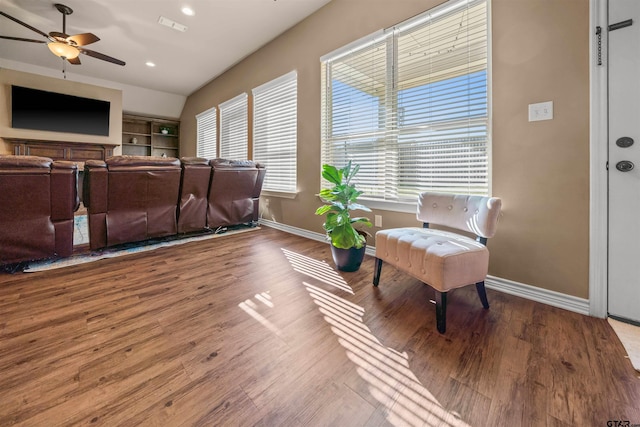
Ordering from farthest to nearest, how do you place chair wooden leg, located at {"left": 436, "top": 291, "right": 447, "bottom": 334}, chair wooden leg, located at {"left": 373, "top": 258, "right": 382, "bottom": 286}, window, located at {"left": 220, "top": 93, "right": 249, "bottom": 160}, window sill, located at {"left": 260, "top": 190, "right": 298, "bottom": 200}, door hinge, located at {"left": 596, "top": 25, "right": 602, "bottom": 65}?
1. window, located at {"left": 220, "top": 93, "right": 249, "bottom": 160}
2. window sill, located at {"left": 260, "top": 190, "right": 298, "bottom": 200}
3. chair wooden leg, located at {"left": 373, "top": 258, "right": 382, "bottom": 286}
4. door hinge, located at {"left": 596, "top": 25, "right": 602, "bottom": 65}
5. chair wooden leg, located at {"left": 436, "top": 291, "right": 447, "bottom": 334}

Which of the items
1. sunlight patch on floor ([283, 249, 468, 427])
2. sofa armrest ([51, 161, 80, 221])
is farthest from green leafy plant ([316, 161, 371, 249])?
sofa armrest ([51, 161, 80, 221])

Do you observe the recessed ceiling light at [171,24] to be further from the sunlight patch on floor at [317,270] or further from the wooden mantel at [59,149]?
the sunlight patch on floor at [317,270]

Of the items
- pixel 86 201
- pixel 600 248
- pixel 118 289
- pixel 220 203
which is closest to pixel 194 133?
pixel 220 203

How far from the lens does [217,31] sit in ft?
12.8

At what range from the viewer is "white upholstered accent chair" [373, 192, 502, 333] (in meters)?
1.43

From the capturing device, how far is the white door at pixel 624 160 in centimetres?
143

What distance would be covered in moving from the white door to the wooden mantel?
25.6 ft

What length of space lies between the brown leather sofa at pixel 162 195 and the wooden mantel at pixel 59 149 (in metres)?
4.18

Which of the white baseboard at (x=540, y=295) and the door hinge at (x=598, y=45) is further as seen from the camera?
the white baseboard at (x=540, y=295)

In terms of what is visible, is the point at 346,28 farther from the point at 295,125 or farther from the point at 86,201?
the point at 86,201

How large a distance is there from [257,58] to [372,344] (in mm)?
4781

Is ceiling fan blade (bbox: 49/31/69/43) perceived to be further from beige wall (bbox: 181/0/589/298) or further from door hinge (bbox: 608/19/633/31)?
door hinge (bbox: 608/19/633/31)

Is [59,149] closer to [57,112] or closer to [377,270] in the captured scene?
[57,112]

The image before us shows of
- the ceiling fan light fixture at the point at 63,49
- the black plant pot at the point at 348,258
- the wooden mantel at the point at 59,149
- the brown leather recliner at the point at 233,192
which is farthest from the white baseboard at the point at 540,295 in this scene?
the wooden mantel at the point at 59,149
